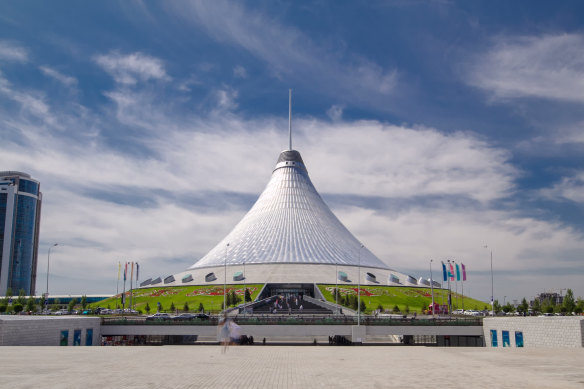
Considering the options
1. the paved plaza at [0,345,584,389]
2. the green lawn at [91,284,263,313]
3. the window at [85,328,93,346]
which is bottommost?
the window at [85,328,93,346]

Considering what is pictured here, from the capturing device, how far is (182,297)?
65750mm

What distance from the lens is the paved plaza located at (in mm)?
15078

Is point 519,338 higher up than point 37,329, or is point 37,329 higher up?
point 37,329

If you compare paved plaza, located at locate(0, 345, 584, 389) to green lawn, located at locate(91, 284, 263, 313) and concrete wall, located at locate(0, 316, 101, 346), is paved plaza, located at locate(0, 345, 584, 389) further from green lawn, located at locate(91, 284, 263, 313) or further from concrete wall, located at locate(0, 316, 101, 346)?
green lawn, located at locate(91, 284, 263, 313)

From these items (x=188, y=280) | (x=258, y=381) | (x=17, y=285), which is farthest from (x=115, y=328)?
(x=17, y=285)

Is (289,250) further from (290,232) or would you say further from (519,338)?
(519,338)

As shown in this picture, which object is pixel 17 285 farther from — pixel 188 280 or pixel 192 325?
pixel 192 325

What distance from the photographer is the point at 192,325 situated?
1492 inches

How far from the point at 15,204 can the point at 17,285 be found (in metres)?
19.2

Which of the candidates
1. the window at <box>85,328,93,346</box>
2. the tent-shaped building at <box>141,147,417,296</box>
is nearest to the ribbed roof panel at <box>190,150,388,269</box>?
the tent-shaped building at <box>141,147,417,296</box>

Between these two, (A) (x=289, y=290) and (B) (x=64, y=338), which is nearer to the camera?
(B) (x=64, y=338)

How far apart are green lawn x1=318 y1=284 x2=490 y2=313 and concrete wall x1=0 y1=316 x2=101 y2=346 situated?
111 feet

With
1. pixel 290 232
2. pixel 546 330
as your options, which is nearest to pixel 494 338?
pixel 546 330

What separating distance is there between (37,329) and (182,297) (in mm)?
36315
